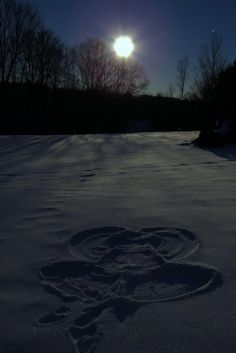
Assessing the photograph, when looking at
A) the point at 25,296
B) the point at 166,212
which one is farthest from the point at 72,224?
the point at 25,296

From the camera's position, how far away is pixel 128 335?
1.44 meters

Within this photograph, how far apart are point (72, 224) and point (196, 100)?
2764 cm

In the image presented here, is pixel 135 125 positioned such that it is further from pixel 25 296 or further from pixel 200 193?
pixel 25 296

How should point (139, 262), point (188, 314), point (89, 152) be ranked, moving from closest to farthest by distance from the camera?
point (188, 314) < point (139, 262) < point (89, 152)

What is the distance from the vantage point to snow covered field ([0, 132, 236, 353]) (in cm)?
144

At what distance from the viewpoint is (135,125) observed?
3186 cm

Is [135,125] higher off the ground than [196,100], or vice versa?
[196,100]

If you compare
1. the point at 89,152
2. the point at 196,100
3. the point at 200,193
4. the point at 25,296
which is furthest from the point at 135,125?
the point at 25,296

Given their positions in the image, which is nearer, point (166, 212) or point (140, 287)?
point (140, 287)

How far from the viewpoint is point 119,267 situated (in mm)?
2039

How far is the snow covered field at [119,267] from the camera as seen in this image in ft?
4.74

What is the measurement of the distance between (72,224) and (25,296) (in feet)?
3.36

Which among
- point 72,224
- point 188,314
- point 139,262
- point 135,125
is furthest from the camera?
point 135,125

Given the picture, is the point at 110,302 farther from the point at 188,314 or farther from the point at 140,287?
the point at 188,314
